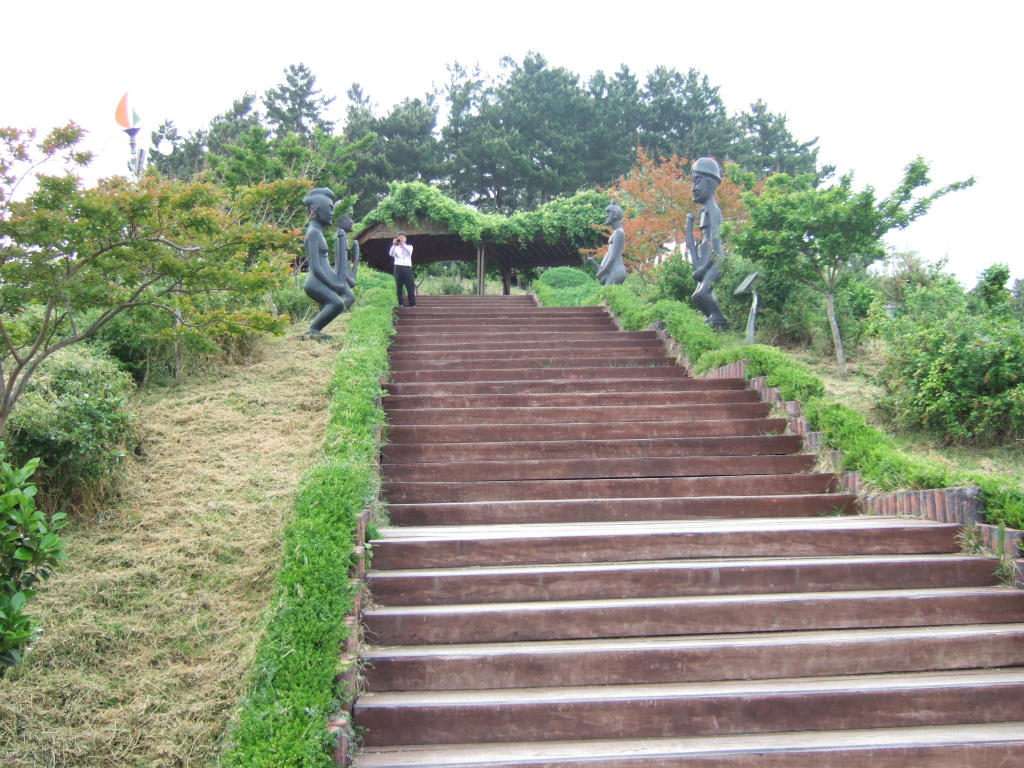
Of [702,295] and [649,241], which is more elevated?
→ [649,241]

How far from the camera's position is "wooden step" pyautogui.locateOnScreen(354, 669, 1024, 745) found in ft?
11.7

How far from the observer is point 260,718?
128 inches

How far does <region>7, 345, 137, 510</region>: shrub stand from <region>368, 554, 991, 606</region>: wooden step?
2465 millimetres

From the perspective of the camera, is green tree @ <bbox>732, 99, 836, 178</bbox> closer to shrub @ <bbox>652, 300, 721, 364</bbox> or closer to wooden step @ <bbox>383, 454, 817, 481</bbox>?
shrub @ <bbox>652, 300, 721, 364</bbox>

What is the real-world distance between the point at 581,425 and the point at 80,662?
4.36 m

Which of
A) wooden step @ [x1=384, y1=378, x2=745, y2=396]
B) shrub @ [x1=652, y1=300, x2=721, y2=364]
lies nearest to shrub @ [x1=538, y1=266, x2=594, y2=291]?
shrub @ [x1=652, y1=300, x2=721, y2=364]

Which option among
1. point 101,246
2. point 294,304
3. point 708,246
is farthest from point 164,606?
point 708,246

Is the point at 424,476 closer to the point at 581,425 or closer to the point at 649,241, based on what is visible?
the point at 581,425

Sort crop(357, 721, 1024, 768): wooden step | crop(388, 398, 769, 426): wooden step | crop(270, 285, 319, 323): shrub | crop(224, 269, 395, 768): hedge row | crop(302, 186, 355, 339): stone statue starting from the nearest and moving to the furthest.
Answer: crop(224, 269, 395, 768): hedge row → crop(357, 721, 1024, 768): wooden step → crop(388, 398, 769, 426): wooden step → crop(302, 186, 355, 339): stone statue → crop(270, 285, 319, 323): shrub

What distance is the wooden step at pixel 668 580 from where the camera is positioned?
14.5 feet

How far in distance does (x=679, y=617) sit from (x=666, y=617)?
0.07 m

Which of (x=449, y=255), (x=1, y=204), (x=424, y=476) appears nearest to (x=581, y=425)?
(x=424, y=476)

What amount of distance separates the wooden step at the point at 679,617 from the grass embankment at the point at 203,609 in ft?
1.64

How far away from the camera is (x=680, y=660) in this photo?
3879mm
